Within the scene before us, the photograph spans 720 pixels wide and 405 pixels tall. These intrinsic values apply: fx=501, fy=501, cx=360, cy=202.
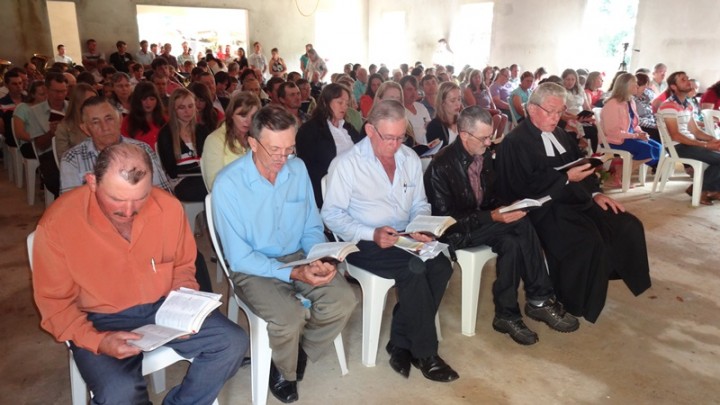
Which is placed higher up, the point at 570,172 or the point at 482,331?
the point at 570,172

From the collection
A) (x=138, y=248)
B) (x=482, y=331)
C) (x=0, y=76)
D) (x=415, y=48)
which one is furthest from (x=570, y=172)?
(x=415, y=48)

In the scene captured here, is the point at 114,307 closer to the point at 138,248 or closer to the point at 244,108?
the point at 138,248

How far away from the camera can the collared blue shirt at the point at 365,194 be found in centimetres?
266

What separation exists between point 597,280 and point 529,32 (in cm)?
1075

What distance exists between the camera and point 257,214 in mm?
2301

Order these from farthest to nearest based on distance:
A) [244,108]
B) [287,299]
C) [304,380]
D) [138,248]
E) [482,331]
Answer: [244,108] → [482,331] → [304,380] → [287,299] → [138,248]

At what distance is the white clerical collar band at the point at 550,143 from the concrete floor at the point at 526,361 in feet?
3.42

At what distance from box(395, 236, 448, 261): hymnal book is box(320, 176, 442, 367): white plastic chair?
0.22 m

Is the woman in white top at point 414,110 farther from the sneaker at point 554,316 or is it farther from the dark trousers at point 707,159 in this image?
the dark trousers at point 707,159

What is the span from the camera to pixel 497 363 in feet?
8.68

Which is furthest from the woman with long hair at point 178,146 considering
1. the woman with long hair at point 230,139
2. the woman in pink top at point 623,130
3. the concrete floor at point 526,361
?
the woman in pink top at point 623,130

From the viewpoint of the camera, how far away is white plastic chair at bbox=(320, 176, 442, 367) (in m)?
2.54

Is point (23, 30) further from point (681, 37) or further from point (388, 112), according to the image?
point (681, 37)

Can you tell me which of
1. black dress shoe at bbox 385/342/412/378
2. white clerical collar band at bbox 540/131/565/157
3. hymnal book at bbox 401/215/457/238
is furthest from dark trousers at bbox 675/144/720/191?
black dress shoe at bbox 385/342/412/378
